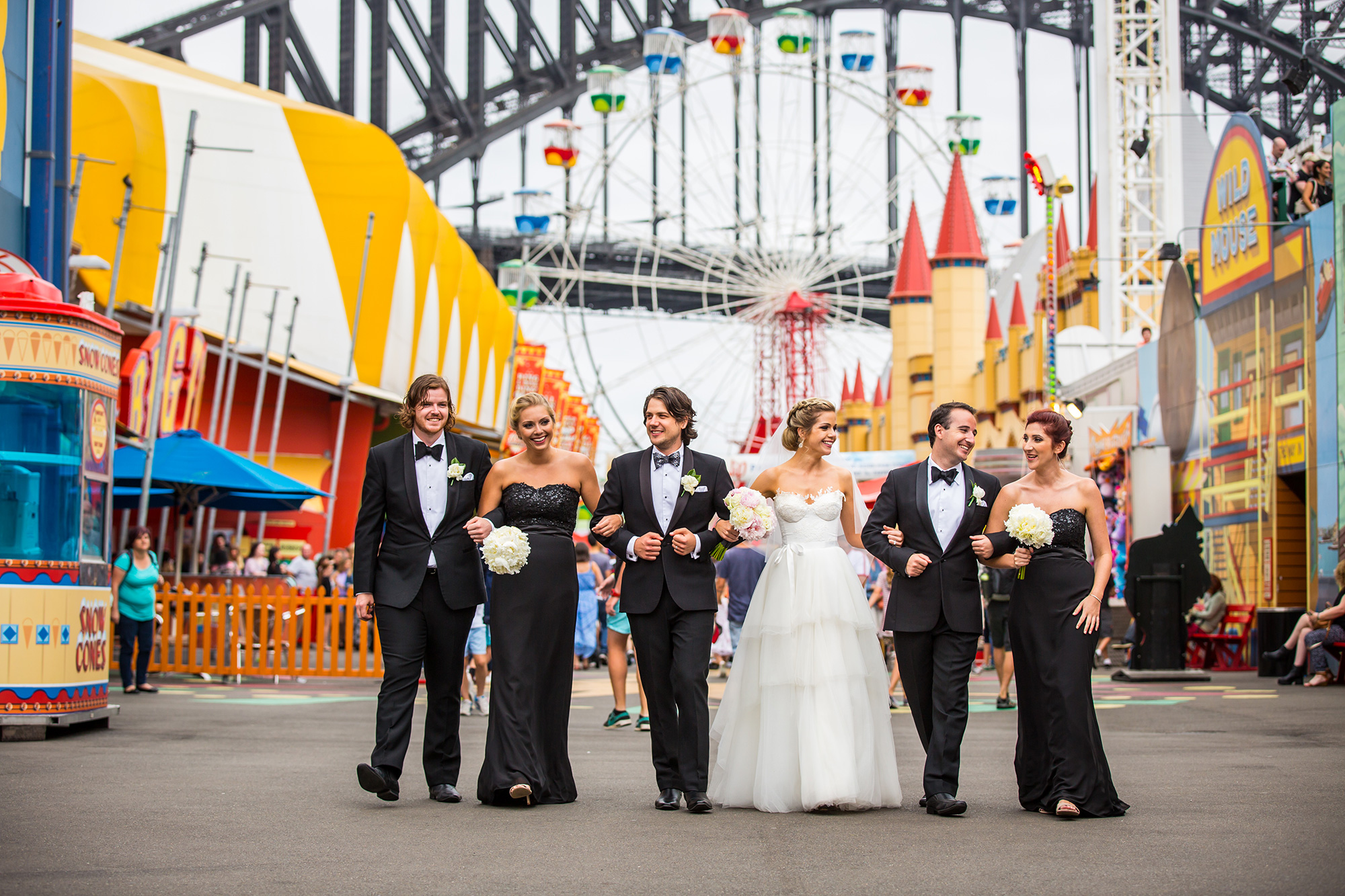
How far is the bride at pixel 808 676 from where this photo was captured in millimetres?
6297

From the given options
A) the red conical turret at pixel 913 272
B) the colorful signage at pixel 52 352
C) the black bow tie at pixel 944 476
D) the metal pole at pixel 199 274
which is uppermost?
the red conical turret at pixel 913 272

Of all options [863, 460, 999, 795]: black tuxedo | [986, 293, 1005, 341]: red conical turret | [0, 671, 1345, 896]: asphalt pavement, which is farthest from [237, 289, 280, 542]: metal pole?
[986, 293, 1005, 341]: red conical turret

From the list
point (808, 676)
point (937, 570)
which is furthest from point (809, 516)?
point (808, 676)

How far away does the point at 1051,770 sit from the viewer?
6.19 m

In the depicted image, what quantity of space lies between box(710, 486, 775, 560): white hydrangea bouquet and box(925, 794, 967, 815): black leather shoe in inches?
50.3

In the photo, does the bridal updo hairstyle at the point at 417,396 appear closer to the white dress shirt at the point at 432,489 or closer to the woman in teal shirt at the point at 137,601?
the white dress shirt at the point at 432,489

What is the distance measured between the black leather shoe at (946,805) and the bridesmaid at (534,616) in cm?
148

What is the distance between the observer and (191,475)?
1628 centimetres

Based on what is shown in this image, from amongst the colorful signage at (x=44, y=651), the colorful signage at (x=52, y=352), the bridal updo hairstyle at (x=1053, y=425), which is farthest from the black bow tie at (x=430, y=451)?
the colorful signage at (x=44, y=651)

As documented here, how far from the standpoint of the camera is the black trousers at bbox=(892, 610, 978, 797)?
246 inches

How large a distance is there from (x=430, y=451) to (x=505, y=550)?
613 millimetres

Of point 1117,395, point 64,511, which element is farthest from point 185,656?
point 1117,395

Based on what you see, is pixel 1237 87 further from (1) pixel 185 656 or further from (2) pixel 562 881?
(2) pixel 562 881

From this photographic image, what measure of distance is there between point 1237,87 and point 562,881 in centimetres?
7112
